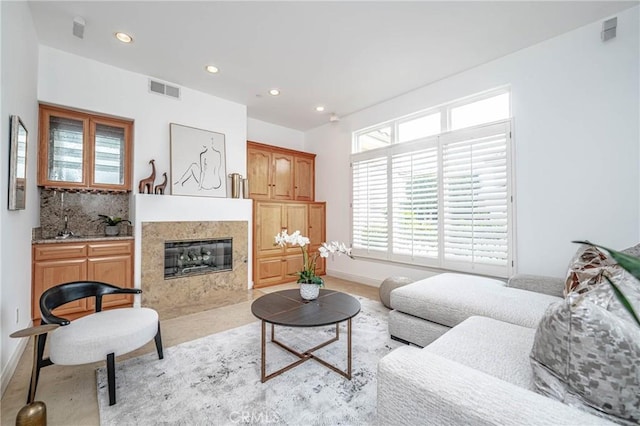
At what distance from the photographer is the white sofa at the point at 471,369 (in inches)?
33.7

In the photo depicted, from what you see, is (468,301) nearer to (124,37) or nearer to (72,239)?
(72,239)

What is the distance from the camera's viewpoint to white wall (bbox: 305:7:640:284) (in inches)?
98.0

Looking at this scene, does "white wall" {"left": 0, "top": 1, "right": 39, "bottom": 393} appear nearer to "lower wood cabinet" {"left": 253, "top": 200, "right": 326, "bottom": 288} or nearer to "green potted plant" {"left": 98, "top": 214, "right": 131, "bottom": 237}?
"green potted plant" {"left": 98, "top": 214, "right": 131, "bottom": 237}

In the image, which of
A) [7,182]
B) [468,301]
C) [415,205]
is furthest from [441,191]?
[7,182]

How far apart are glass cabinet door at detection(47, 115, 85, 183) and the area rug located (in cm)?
240

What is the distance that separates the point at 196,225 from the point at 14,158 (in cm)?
Result: 199

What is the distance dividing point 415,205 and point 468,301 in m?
1.97

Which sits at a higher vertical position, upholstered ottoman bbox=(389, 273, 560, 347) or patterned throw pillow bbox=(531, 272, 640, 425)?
patterned throw pillow bbox=(531, 272, 640, 425)

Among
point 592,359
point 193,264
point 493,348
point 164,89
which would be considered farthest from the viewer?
Answer: point 193,264

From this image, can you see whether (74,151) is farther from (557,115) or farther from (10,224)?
(557,115)

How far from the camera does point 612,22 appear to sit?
2518 millimetres

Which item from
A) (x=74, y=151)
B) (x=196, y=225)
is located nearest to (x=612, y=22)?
(x=196, y=225)

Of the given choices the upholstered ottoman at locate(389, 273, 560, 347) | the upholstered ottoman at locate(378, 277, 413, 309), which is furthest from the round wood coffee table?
the upholstered ottoman at locate(378, 277, 413, 309)

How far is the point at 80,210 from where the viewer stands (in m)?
3.54
